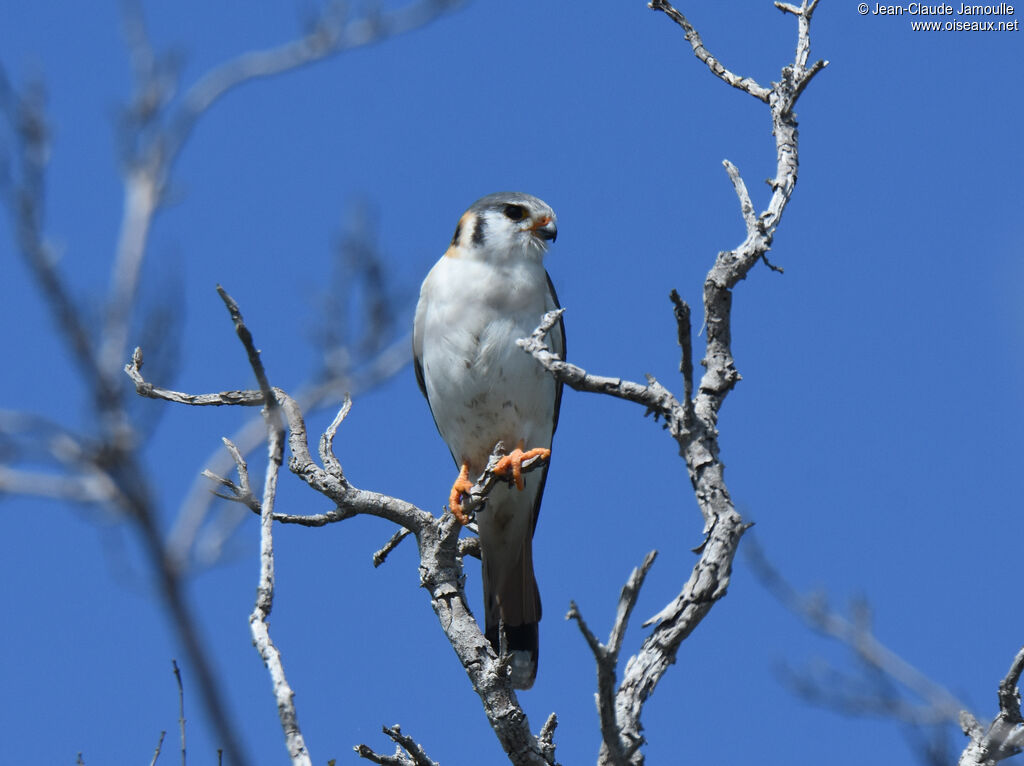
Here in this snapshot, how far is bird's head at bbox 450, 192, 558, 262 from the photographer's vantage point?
5.17m

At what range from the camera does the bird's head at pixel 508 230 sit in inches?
204

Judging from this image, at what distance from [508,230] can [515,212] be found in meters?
0.13

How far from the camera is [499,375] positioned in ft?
16.3

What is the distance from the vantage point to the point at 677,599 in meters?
2.85

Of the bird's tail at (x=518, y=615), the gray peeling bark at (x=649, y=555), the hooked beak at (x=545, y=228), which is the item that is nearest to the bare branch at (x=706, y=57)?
the gray peeling bark at (x=649, y=555)

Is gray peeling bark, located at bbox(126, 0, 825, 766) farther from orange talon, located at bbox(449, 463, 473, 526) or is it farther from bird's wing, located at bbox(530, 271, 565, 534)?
bird's wing, located at bbox(530, 271, 565, 534)

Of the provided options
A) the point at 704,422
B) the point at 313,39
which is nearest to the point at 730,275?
the point at 704,422

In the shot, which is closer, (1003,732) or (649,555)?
(649,555)

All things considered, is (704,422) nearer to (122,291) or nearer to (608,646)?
(608,646)

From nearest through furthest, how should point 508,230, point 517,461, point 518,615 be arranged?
point 517,461
point 518,615
point 508,230

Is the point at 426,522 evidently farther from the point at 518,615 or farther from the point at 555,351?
the point at 555,351

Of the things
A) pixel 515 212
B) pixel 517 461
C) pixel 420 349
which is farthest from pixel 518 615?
pixel 515 212

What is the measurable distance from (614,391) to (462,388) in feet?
6.95

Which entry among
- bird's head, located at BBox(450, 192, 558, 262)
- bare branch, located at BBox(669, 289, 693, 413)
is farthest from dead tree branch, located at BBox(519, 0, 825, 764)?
bird's head, located at BBox(450, 192, 558, 262)
